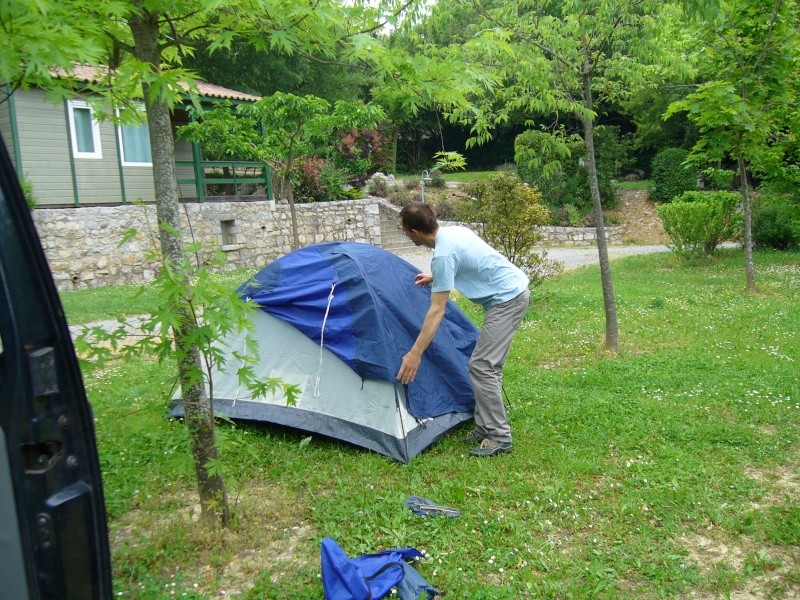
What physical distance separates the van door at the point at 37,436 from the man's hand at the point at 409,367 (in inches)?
106

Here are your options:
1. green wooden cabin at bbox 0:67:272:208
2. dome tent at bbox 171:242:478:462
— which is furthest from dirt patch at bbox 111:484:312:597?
green wooden cabin at bbox 0:67:272:208

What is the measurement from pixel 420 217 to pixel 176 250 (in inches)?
63.8

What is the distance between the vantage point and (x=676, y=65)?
22.0ft

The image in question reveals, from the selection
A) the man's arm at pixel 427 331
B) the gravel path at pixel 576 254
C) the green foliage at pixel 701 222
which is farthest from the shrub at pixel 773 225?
the man's arm at pixel 427 331

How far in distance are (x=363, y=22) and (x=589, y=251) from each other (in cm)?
1657

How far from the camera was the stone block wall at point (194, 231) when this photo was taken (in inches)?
516

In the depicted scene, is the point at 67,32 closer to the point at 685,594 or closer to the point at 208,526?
the point at 208,526

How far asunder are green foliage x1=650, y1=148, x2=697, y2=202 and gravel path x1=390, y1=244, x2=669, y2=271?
4272mm

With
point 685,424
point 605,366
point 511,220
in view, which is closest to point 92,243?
point 511,220

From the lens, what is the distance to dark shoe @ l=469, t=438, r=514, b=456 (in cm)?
454

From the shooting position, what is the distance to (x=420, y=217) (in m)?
4.39

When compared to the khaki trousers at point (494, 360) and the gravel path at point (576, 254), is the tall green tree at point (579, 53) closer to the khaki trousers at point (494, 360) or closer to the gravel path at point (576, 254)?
the khaki trousers at point (494, 360)

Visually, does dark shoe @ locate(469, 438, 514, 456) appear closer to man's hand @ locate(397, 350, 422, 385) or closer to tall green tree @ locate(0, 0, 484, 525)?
man's hand @ locate(397, 350, 422, 385)

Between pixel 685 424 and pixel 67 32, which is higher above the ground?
pixel 67 32
